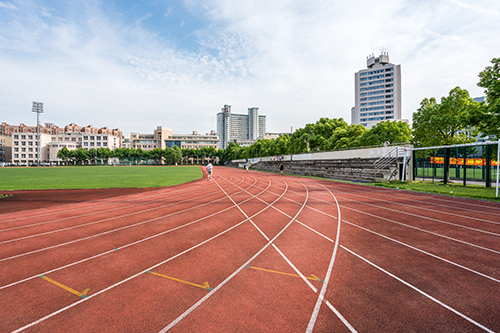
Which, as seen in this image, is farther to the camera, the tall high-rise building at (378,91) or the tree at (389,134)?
the tall high-rise building at (378,91)

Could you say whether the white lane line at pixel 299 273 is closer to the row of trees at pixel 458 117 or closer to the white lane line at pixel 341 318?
the white lane line at pixel 341 318

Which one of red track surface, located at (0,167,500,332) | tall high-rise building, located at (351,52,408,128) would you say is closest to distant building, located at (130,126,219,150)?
tall high-rise building, located at (351,52,408,128)

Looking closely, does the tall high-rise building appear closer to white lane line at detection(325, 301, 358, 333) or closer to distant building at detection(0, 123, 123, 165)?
white lane line at detection(325, 301, 358, 333)

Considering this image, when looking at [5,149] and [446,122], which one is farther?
[5,149]

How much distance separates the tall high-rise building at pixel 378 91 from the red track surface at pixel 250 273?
3902 inches

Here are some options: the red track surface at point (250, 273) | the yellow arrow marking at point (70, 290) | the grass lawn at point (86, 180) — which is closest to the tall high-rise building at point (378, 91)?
the grass lawn at point (86, 180)

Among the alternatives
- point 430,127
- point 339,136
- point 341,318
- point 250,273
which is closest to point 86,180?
point 250,273

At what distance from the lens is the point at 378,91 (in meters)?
93.1

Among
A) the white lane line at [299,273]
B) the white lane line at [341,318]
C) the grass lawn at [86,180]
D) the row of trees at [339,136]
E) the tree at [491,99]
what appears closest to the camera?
the white lane line at [341,318]

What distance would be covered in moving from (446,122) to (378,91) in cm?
8754

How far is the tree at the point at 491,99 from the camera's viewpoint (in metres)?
13.4

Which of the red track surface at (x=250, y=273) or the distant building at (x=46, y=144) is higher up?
the distant building at (x=46, y=144)

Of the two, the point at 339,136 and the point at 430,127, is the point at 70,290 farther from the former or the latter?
the point at 339,136

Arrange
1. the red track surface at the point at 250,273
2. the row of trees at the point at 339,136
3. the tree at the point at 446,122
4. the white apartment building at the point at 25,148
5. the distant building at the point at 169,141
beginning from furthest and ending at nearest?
the distant building at the point at 169,141, the white apartment building at the point at 25,148, the row of trees at the point at 339,136, the tree at the point at 446,122, the red track surface at the point at 250,273
